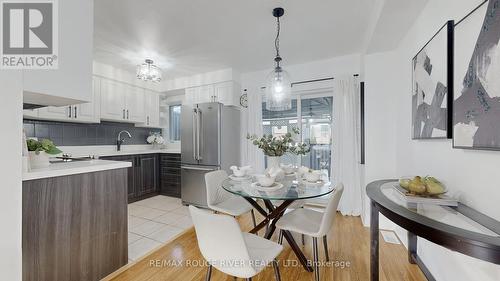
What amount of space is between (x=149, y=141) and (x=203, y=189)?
2053 mm

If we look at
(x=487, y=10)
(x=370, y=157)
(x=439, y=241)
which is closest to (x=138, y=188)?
(x=370, y=157)

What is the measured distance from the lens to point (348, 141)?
3.16 metres

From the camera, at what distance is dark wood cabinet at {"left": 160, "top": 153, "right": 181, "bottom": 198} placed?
4.05 m

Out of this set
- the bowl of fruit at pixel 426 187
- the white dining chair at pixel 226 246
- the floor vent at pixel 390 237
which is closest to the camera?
the white dining chair at pixel 226 246

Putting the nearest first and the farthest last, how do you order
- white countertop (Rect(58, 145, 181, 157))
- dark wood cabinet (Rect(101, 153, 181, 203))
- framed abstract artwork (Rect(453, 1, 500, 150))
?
1. framed abstract artwork (Rect(453, 1, 500, 150))
2. white countertop (Rect(58, 145, 181, 157))
3. dark wood cabinet (Rect(101, 153, 181, 203))

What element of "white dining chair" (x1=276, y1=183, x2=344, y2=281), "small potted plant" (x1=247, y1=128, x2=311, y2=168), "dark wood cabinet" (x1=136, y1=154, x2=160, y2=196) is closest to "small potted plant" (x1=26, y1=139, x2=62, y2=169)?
"small potted plant" (x1=247, y1=128, x2=311, y2=168)

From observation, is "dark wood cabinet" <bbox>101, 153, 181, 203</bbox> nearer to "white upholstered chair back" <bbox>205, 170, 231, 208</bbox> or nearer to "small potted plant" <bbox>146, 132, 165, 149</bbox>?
"small potted plant" <bbox>146, 132, 165, 149</bbox>

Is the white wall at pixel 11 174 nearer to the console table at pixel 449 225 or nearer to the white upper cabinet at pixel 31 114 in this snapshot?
the console table at pixel 449 225

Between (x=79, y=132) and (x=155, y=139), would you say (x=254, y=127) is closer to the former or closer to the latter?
(x=155, y=139)

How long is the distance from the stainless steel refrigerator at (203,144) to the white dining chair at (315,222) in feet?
6.15

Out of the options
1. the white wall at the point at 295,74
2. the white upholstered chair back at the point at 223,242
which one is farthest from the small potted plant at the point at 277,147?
the white wall at the point at 295,74

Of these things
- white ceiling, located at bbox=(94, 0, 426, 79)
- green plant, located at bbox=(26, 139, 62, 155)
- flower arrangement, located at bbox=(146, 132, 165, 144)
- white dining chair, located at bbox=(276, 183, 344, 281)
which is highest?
white ceiling, located at bbox=(94, 0, 426, 79)

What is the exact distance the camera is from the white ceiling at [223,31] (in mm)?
2010

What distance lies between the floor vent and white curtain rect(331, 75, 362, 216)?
57 cm
